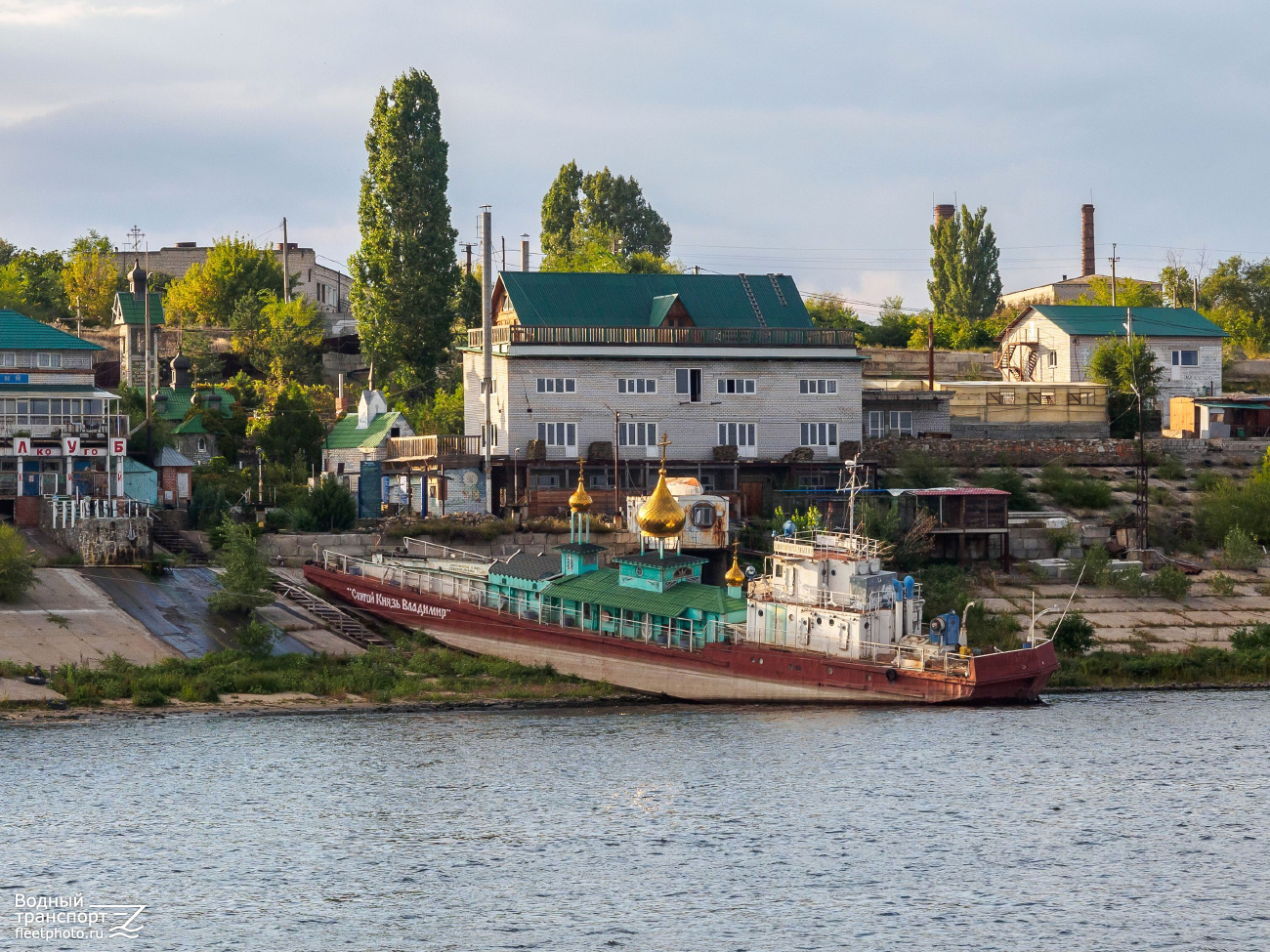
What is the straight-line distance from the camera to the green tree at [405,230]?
93000 millimetres

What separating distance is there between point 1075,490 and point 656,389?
767 inches

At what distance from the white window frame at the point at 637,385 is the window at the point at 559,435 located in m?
2.82

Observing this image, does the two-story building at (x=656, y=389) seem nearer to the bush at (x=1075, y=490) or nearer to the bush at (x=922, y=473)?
the bush at (x=922, y=473)

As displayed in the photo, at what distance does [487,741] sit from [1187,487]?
45.3 m

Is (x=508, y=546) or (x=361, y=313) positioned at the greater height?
(x=361, y=313)

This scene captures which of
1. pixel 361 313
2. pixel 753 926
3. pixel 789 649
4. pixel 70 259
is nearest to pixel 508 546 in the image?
pixel 789 649

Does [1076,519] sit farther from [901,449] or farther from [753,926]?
[753,926]

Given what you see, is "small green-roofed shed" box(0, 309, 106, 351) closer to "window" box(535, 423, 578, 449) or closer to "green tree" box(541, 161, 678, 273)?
"window" box(535, 423, 578, 449)

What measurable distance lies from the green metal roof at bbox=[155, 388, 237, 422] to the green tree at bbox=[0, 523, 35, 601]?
2716cm

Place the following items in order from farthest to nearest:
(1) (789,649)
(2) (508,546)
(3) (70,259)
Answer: (3) (70,259) < (2) (508,546) < (1) (789,649)

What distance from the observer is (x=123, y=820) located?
135ft

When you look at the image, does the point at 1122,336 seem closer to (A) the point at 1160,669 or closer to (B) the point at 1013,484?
(B) the point at 1013,484

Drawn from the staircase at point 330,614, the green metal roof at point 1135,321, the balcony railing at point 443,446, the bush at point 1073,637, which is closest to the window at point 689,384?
the balcony railing at point 443,446

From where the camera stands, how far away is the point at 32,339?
75.2m
